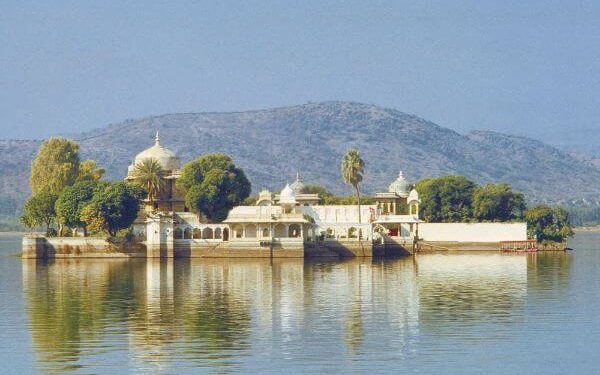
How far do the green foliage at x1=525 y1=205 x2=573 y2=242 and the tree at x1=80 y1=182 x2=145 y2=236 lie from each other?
35.4m

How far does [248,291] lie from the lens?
198ft

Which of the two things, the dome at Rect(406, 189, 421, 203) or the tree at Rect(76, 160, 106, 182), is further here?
the tree at Rect(76, 160, 106, 182)

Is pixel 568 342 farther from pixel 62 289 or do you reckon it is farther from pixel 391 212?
pixel 391 212

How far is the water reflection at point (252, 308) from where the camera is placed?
38188 mm

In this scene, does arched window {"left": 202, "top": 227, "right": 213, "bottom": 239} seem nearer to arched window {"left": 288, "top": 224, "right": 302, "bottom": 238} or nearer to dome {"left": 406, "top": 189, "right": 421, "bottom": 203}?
arched window {"left": 288, "top": 224, "right": 302, "bottom": 238}

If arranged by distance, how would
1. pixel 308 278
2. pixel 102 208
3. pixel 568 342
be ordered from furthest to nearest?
pixel 102 208, pixel 308 278, pixel 568 342

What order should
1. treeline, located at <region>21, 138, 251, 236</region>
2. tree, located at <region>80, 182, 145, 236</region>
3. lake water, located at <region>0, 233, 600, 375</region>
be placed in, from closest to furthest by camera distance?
lake water, located at <region>0, 233, 600, 375</region> < tree, located at <region>80, 182, 145, 236</region> < treeline, located at <region>21, 138, 251, 236</region>

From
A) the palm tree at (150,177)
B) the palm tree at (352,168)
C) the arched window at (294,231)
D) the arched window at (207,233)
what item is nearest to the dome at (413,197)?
the palm tree at (352,168)

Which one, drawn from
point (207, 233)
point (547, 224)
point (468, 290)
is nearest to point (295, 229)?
point (207, 233)

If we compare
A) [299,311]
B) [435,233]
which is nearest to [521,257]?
[435,233]

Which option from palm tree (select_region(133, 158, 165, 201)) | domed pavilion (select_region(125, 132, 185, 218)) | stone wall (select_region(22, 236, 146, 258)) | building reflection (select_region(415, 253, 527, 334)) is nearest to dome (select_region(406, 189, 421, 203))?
building reflection (select_region(415, 253, 527, 334))

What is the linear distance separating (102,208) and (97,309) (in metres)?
41.5

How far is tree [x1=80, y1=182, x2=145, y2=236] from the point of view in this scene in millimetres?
91688

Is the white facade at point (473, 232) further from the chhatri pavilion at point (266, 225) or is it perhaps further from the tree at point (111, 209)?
the tree at point (111, 209)
